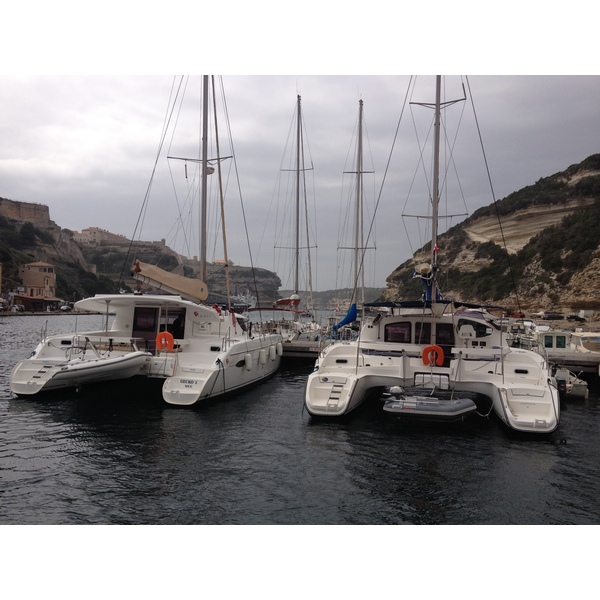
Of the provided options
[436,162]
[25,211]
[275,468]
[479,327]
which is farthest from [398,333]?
[25,211]

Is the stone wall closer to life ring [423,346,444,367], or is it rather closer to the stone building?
the stone building

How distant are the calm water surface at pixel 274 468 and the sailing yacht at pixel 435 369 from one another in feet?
1.56

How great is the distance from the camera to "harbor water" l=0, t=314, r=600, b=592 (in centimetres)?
625

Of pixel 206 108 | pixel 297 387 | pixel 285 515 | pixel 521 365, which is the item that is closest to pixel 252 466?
pixel 285 515

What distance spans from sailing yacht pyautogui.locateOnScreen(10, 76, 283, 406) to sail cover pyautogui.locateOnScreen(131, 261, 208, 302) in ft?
0.09

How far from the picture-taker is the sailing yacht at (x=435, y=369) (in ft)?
32.8

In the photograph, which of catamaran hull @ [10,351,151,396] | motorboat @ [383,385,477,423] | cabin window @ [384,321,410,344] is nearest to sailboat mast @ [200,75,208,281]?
catamaran hull @ [10,351,151,396]

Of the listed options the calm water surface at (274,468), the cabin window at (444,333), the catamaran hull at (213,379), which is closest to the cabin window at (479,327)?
the cabin window at (444,333)

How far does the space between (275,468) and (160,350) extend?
629 centimetres

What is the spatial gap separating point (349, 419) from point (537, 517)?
5009 millimetres

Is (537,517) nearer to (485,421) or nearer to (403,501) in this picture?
(403,501)

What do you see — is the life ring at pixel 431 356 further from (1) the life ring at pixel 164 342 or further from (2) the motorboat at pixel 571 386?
(1) the life ring at pixel 164 342

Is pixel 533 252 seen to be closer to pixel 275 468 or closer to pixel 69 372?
pixel 69 372

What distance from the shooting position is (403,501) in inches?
262
